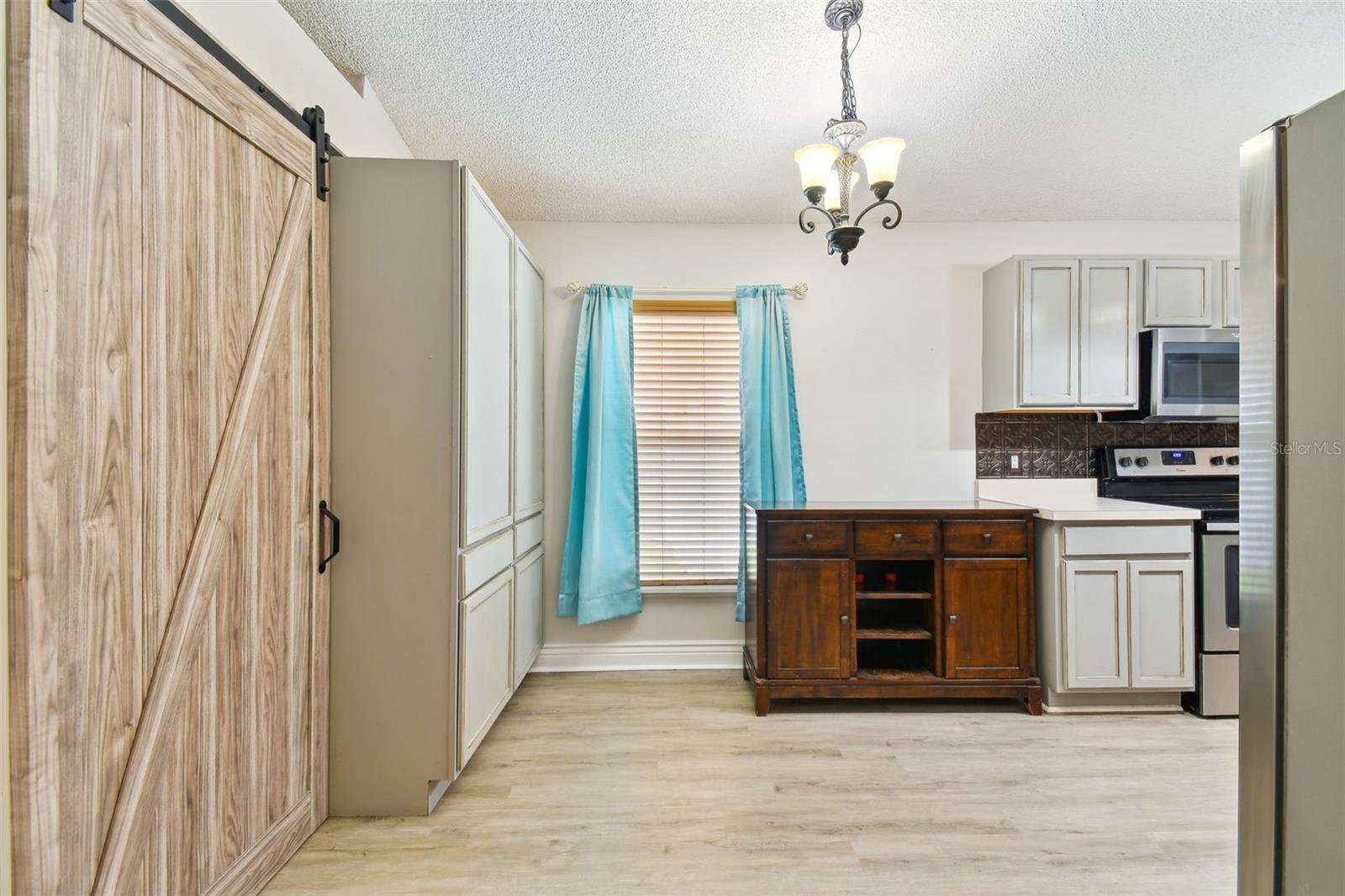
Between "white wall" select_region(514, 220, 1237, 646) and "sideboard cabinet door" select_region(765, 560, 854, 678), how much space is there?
0.69 meters

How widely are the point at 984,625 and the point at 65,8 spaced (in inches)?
134

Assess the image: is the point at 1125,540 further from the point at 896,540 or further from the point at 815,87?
the point at 815,87

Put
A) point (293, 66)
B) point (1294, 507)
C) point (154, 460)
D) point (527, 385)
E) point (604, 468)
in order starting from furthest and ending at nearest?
point (604, 468) → point (527, 385) → point (293, 66) → point (154, 460) → point (1294, 507)

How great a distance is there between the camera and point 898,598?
272cm

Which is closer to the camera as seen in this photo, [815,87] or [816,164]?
[816,164]

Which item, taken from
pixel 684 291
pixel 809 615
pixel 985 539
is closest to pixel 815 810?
pixel 809 615

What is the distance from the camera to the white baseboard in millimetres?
3273

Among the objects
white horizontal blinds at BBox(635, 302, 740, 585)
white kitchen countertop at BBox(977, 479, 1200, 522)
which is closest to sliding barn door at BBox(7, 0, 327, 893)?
white horizontal blinds at BBox(635, 302, 740, 585)

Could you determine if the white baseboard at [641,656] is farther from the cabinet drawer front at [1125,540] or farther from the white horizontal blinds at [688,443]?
the cabinet drawer front at [1125,540]

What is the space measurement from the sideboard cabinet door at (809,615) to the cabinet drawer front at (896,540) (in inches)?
5.0

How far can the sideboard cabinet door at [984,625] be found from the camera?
2.68 metres

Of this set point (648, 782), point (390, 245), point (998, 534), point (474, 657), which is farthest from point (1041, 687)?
point (390, 245)

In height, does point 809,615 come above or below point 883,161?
below

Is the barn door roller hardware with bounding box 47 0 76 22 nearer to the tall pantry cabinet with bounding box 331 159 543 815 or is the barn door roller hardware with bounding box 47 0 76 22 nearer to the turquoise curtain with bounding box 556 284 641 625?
the tall pantry cabinet with bounding box 331 159 543 815
